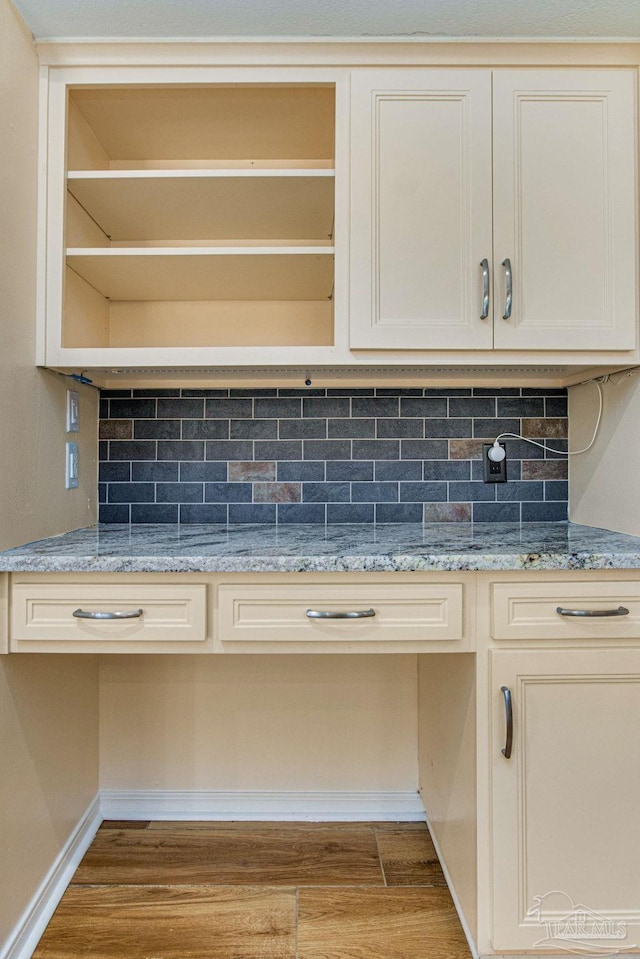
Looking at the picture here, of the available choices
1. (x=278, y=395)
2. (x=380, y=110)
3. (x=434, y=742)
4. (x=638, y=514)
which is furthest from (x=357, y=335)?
(x=434, y=742)

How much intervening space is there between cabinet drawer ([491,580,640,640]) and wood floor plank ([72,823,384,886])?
2.93 feet

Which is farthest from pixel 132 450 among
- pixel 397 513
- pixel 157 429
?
pixel 397 513

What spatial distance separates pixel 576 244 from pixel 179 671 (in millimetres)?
1747

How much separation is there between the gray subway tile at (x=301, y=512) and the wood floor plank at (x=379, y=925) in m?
1.04

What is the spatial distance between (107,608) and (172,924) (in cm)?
86

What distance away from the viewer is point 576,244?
1.43 m

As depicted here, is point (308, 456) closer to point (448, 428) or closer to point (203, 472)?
point (203, 472)

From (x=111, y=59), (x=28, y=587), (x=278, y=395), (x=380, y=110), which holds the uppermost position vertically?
(x=111, y=59)

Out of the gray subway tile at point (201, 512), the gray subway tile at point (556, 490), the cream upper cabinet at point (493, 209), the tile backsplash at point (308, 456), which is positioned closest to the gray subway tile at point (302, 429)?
the tile backsplash at point (308, 456)

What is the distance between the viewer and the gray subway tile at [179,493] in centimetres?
180

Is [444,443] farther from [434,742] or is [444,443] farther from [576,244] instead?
[434,742]

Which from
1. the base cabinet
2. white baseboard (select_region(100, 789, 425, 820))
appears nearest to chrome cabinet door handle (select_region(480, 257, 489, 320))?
the base cabinet

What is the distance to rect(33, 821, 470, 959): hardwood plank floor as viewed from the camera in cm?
130

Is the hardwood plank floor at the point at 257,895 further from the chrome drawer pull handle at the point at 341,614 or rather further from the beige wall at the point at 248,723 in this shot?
the chrome drawer pull handle at the point at 341,614
